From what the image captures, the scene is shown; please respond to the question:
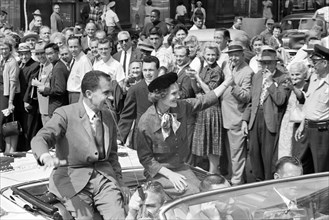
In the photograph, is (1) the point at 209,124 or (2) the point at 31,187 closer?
(2) the point at 31,187

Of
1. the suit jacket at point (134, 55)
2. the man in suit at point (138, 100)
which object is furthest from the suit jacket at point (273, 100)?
the suit jacket at point (134, 55)

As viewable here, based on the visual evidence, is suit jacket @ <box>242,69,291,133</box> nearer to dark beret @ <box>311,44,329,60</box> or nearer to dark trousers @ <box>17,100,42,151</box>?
dark beret @ <box>311,44,329,60</box>

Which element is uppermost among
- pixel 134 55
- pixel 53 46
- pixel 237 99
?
pixel 53 46

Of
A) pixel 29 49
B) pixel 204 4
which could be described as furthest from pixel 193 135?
pixel 204 4

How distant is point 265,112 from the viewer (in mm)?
9422

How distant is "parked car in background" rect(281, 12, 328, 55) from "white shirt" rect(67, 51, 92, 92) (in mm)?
4954

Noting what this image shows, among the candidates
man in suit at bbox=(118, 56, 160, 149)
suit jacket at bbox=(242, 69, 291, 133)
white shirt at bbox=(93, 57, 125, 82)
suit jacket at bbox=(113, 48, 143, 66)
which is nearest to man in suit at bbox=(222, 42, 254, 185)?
suit jacket at bbox=(242, 69, 291, 133)

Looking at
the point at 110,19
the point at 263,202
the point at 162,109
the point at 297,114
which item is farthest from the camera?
the point at 110,19

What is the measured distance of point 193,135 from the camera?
1019cm

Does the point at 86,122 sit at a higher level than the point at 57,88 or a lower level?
higher

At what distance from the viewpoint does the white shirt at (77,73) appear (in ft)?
38.0

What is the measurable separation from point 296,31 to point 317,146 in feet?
35.2

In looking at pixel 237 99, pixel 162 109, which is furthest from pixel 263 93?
pixel 162 109

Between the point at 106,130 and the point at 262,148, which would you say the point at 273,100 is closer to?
the point at 262,148
